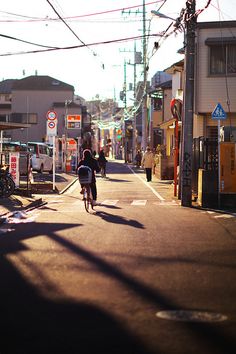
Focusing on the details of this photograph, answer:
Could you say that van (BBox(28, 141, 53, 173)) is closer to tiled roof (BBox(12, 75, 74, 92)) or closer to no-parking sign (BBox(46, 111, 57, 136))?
no-parking sign (BBox(46, 111, 57, 136))

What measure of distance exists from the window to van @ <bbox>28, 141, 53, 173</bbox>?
41.8ft

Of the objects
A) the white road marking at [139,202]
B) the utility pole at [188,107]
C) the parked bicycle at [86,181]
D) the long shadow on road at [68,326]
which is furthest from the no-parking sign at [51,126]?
the long shadow on road at [68,326]

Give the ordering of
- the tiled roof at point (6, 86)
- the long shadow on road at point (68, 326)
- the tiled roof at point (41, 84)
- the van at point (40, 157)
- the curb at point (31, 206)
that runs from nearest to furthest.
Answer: the long shadow on road at point (68, 326)
the curb at point (31, 206)
the van at point (40, 157)
the tiled roof at point (41, 84)
the tiled roof at point (6, 86)

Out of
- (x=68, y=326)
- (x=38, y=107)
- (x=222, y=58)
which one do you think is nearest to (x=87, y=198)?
(x=68, y=326)

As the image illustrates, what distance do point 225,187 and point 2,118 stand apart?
6219 cm

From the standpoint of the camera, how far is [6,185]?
1866 cm

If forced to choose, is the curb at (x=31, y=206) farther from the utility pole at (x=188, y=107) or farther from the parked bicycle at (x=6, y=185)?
the utility pole at (x=188, y=107)

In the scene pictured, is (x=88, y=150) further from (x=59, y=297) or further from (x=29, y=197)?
(x=59, y=297)

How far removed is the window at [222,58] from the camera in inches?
1005

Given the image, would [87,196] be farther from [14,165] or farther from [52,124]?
[52,124]

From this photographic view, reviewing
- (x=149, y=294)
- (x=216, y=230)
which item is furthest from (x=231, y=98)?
(x=149, y=294)

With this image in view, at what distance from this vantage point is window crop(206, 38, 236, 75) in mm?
25531

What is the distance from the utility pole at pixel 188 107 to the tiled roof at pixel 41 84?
185 feet

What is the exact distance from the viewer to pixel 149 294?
6.46 meters
